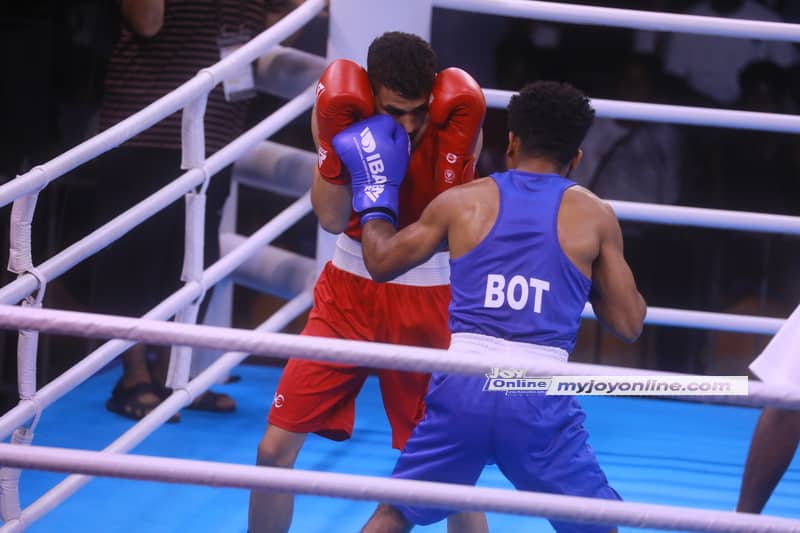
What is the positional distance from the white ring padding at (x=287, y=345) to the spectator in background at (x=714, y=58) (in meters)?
3.36

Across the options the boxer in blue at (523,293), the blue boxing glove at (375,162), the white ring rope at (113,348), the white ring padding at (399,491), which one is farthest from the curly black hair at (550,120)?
the white ring rope at (113,348)

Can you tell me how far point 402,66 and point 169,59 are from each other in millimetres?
1151

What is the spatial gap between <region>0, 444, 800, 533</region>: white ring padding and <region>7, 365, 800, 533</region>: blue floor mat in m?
0.85

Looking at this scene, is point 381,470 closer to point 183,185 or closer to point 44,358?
point 183,185

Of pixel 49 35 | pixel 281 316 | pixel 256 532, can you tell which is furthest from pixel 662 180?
pixel 256 532

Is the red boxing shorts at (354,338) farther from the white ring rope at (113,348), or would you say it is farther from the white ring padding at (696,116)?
the white ring padding at (696,116)

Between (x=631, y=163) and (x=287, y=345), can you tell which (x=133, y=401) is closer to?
(x=287, y=345)

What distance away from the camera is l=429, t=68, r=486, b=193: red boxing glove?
1703 millimetres

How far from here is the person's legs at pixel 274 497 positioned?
5.60ft

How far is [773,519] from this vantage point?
1084 millimetres

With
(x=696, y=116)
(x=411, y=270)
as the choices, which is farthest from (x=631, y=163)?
(x=411, y=270)

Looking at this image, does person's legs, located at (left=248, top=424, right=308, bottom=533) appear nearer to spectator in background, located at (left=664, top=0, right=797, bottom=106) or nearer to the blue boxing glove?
the blue boxing glove

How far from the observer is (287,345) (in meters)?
1.11

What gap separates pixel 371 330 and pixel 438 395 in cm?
37
